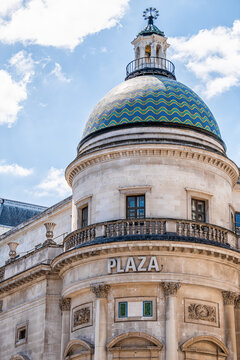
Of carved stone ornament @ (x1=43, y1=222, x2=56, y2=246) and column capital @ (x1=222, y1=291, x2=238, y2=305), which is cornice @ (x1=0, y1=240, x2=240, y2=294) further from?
carved stone ornament @ (x1=43, y1=222, x2=56, y2=246)

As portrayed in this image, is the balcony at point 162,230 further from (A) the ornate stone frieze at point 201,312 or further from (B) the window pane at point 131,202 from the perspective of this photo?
(A) the ornate stone frieze at point 201,312

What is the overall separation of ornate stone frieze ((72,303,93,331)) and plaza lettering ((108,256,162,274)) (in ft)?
7.05

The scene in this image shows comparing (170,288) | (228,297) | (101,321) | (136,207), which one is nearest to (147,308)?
(170,288)

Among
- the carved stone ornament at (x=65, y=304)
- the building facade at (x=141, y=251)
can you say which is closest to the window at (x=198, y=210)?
the building facade at (x=141, y=251)

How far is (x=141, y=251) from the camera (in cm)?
2930

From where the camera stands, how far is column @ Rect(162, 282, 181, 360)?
27775 millimetres

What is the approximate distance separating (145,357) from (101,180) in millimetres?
8601

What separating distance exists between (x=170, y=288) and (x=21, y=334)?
33.6ft

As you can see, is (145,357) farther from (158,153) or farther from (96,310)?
(158,153)

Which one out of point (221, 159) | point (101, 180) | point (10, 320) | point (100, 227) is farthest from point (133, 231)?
point (10, 320)

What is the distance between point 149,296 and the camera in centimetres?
2895

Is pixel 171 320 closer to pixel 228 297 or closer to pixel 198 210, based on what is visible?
pixel 228 297

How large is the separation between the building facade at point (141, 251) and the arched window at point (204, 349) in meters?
0.05

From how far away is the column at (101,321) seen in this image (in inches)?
1125
